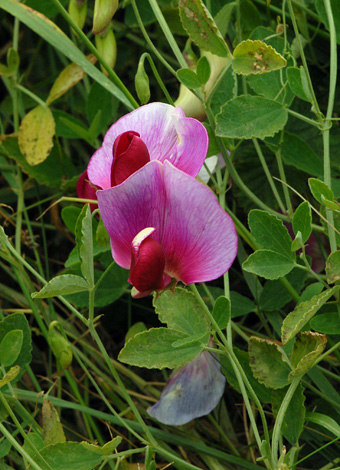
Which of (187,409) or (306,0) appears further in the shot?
(306,0)

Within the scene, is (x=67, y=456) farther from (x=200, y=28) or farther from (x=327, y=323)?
(x=200, y=28)

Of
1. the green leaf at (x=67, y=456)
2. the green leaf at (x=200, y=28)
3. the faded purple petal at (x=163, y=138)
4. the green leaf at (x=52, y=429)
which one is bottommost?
the green leaf at (x=52, y=429)

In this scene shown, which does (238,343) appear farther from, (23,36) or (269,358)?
(23,36)

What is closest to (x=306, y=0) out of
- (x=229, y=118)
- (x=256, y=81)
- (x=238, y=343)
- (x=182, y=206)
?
(x=256, y=81)

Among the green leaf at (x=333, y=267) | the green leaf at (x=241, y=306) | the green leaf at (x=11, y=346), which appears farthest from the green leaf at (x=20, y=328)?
the green leaf at (x=333, y=267)

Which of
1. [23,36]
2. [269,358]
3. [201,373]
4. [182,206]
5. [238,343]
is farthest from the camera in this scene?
[23,36]

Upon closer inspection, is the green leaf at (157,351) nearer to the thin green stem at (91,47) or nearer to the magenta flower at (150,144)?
the magenta flower at (150,144)
